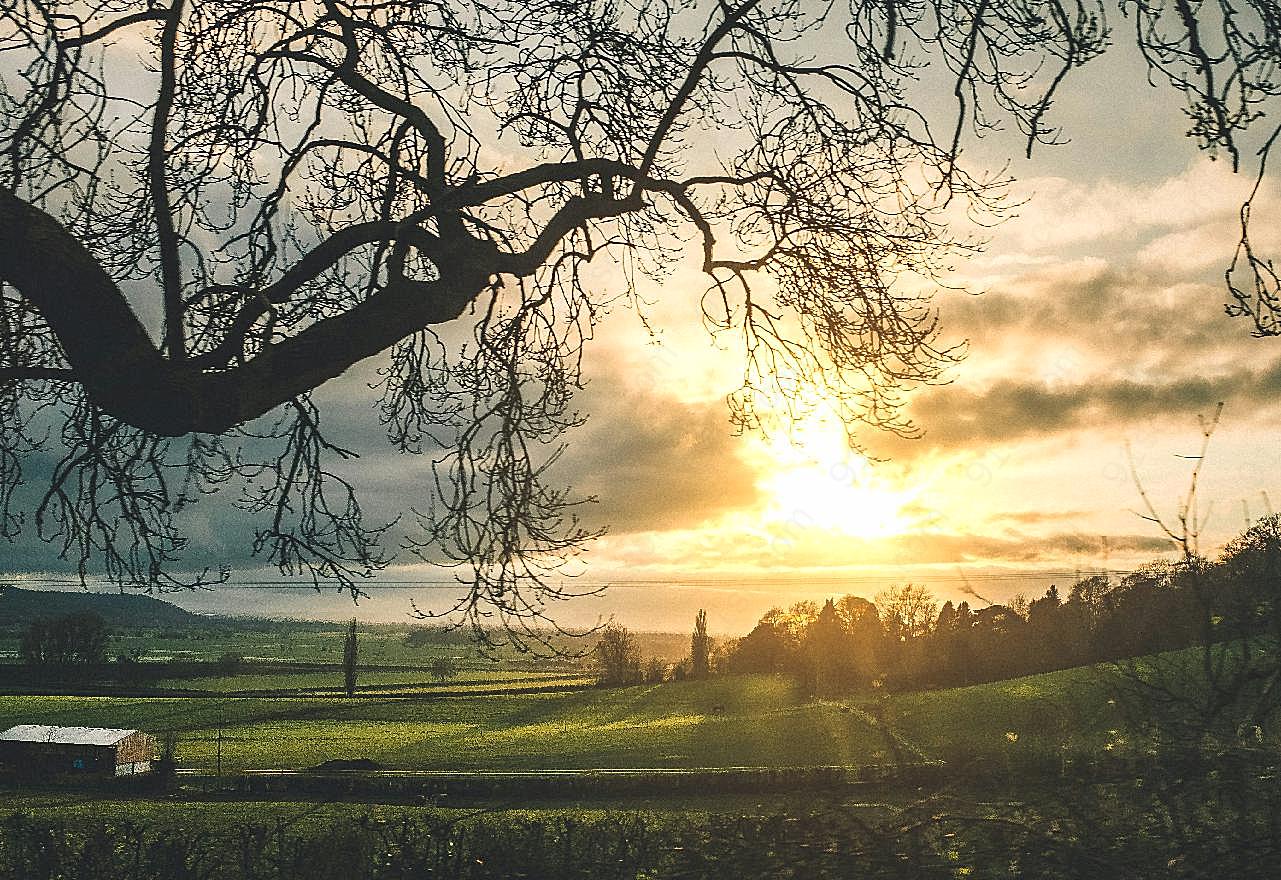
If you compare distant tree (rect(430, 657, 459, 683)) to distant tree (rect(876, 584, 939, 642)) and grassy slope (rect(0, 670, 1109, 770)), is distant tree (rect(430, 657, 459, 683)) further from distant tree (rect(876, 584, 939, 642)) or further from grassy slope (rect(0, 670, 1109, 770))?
distant tree (rect(876, 584, 939, 642))

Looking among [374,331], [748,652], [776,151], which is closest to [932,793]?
[374,331]

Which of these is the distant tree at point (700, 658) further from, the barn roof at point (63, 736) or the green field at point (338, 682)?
the barn roof at point (63, 736)

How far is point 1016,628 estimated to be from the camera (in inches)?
1993

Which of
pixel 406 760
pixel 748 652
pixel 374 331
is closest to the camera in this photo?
pixel 374 331

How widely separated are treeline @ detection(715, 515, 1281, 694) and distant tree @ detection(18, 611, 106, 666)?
56.1 m

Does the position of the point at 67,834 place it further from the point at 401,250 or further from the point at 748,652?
the point at 748,652

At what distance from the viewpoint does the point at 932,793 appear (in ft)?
9.09

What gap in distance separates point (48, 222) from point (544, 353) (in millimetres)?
3619

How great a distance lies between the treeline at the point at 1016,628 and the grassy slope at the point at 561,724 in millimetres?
2673

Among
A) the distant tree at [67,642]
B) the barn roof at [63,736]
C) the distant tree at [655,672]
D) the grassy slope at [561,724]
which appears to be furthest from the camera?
the distant tree at [67,642]

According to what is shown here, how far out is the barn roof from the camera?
50.4 m

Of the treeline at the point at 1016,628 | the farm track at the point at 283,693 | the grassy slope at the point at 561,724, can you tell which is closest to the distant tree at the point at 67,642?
the farm track at the point at 283,693

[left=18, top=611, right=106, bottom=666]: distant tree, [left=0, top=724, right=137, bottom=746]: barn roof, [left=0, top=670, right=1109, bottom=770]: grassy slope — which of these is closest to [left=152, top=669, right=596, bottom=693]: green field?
[left=18, top=611, right=106, bottom=666]: distant tree

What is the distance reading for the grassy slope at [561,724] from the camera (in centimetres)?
4901
